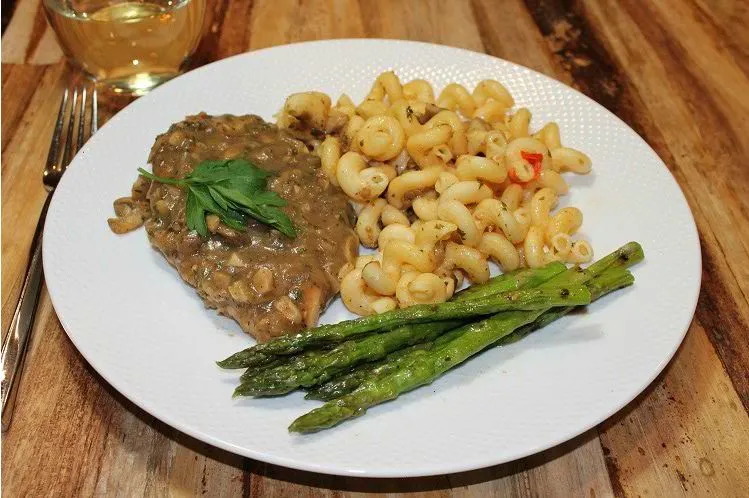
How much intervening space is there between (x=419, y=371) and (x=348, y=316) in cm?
51

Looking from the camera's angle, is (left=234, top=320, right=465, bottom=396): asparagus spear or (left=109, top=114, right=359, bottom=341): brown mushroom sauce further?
(left=109, top=114, right=359, bottom=341): brown mushroom sauce

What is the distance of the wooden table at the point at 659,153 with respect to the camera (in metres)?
2.38

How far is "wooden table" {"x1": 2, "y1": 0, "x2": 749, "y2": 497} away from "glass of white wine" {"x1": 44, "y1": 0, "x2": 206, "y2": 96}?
40 centimetres

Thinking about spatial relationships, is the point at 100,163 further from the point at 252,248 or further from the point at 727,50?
the point at 727,50

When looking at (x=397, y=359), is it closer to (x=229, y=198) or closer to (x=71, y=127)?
(x=229, y=198)

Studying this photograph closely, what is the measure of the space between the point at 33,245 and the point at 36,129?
3.33 ft

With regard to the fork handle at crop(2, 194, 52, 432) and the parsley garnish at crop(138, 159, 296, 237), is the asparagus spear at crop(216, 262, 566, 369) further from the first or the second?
the fork handle at crop(2, 194, 52, 432)

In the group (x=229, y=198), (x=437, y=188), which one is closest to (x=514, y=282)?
(x=437, y=188)

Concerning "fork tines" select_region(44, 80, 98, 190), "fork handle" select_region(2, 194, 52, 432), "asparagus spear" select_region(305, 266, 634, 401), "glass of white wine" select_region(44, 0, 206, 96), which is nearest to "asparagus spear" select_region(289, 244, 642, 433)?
"asparagus spear" select_region(305, 266, 634, 401)

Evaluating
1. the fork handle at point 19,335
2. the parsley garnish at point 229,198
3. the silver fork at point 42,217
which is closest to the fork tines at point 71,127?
the silver fork at point 42,217

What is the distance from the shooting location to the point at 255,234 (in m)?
2.69

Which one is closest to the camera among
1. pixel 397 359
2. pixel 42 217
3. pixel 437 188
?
pixel 397 359

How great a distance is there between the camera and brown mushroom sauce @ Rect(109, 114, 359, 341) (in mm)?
2549

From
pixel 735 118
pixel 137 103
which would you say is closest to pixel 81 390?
pixel 137 103
